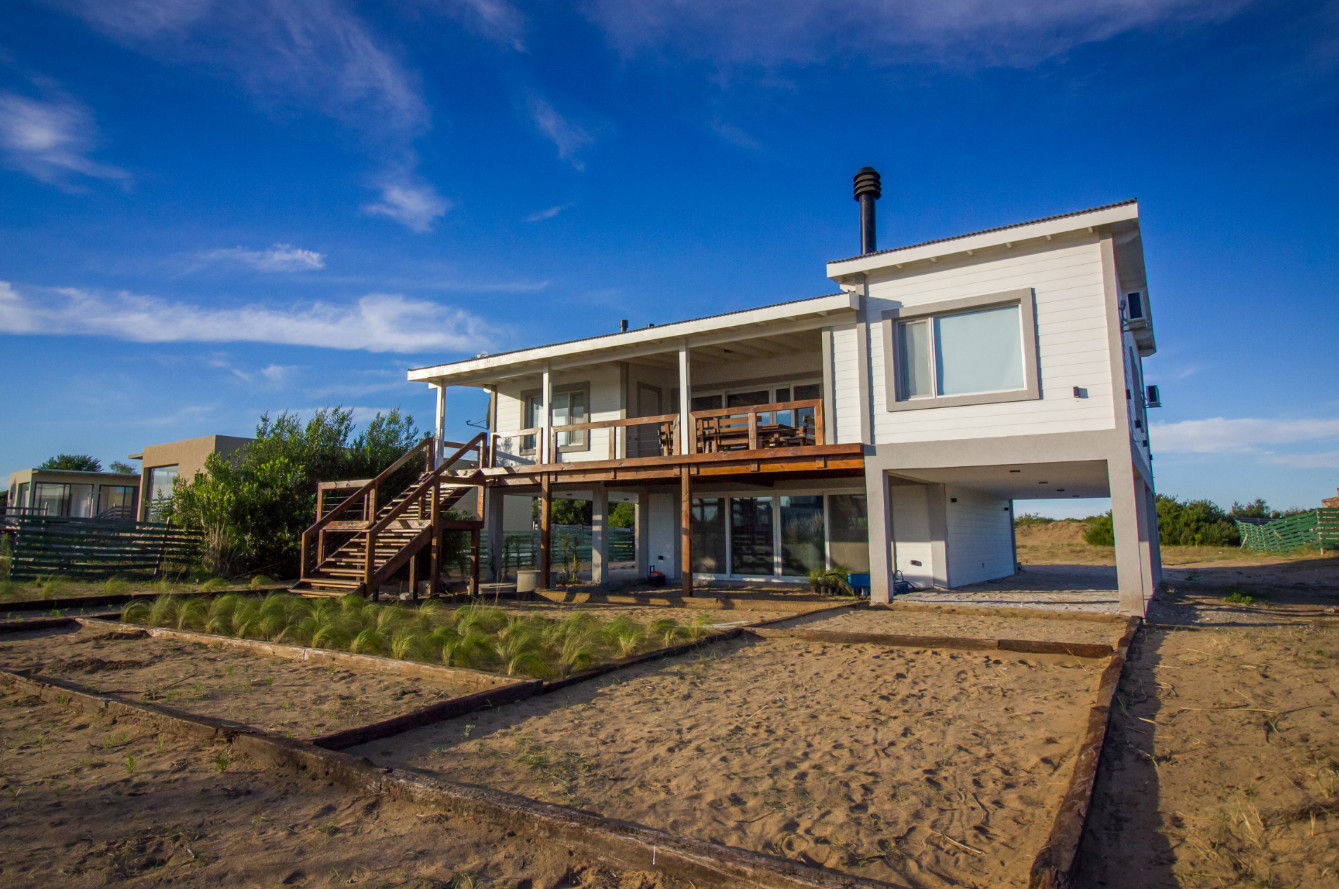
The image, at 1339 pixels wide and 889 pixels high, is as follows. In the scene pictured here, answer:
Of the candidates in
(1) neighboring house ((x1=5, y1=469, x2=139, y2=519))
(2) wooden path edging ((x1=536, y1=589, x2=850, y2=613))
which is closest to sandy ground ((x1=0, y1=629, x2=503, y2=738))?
(2) wooden path edging ((x1=536, y1=589, x2=850, y2=613))

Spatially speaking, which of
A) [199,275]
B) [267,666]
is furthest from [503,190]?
[267,666]

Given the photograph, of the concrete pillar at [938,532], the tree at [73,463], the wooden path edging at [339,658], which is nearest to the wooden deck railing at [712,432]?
the concrete pillar at [938,532]

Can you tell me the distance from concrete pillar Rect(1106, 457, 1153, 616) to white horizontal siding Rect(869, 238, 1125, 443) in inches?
29.2

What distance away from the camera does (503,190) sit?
1625cm

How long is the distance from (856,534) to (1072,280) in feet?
21.3

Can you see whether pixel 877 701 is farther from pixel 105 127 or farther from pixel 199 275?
pixel 199 275

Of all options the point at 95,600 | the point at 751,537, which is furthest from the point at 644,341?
the point at 95,600

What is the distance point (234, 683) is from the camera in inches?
252

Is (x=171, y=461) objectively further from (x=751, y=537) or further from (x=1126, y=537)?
(x=1126, y=537)

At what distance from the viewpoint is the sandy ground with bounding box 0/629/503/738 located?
207 inches

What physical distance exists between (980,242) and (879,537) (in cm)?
498

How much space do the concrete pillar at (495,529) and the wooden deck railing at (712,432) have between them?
4.85 feet

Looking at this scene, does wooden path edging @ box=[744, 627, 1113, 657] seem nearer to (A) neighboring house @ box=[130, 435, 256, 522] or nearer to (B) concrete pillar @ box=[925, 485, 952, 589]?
(B) concrete pillar @ box=[925, 485, 952, 589]

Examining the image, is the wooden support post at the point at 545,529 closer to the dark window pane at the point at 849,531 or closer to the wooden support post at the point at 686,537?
the wooden support post at the point at 686,537
